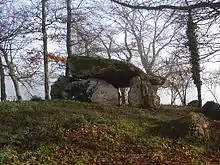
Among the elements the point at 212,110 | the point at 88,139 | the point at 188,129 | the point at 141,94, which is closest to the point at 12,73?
the point at 141,94

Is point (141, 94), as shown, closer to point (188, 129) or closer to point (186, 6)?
point (188, 129)

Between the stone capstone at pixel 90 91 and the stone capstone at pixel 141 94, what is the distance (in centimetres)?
65

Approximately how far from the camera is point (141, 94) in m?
16.2

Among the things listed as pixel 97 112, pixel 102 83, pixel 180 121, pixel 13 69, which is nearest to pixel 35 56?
pixel 13 69

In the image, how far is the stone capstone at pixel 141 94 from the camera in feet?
52.6

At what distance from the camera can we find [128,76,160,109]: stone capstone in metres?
16.0

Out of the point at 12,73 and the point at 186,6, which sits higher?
the point at 186,6

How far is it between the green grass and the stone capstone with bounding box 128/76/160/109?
2.71 m

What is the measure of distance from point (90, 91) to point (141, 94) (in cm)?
192

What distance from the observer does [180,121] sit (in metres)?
12.0

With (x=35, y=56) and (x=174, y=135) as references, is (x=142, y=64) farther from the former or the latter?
(x=174, y=135)

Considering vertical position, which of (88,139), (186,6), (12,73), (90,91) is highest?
(186,6)

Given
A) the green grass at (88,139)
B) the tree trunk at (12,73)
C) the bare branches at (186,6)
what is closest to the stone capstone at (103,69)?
the green grass at (88,139)

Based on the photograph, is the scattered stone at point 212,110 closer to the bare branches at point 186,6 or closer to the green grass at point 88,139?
the green grass at point 88,139
